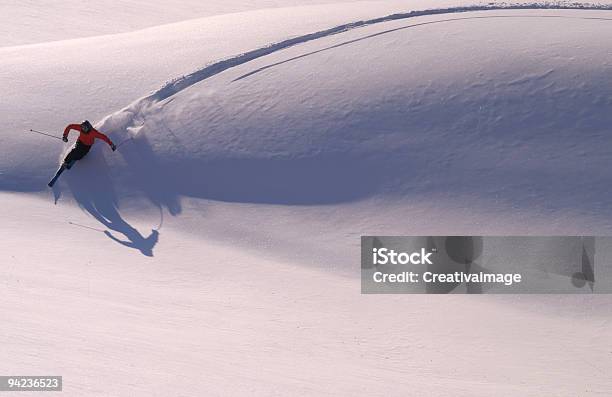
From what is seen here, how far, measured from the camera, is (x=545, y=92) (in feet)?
32.6

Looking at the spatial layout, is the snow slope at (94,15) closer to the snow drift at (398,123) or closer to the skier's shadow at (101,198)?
the snow drift at (398,123)

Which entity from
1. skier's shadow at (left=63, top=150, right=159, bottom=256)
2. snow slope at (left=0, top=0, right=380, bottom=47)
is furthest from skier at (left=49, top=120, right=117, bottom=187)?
snow slope at (left=0, top=0, right=380, bottom=47)

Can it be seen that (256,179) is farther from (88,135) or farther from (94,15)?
(94,15)

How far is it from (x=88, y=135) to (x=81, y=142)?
0.44 feet

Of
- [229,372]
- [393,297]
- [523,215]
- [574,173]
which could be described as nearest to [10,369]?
[229,372]

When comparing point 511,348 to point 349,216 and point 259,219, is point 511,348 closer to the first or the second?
point 349,216

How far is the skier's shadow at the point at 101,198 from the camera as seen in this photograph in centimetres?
883

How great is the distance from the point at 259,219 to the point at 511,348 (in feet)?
11.5

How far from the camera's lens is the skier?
988 cm

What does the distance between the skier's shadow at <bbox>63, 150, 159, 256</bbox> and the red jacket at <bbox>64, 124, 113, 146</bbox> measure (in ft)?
0.77

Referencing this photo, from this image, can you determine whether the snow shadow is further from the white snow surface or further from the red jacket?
the red jacket

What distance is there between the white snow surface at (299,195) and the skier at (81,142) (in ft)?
0.48

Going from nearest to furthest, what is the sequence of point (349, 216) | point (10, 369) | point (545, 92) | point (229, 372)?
1. point (10, 369)
2. point (229, 372)
3. point (349, 216)
4. point (545, 92)

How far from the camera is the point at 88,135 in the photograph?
9961mm
